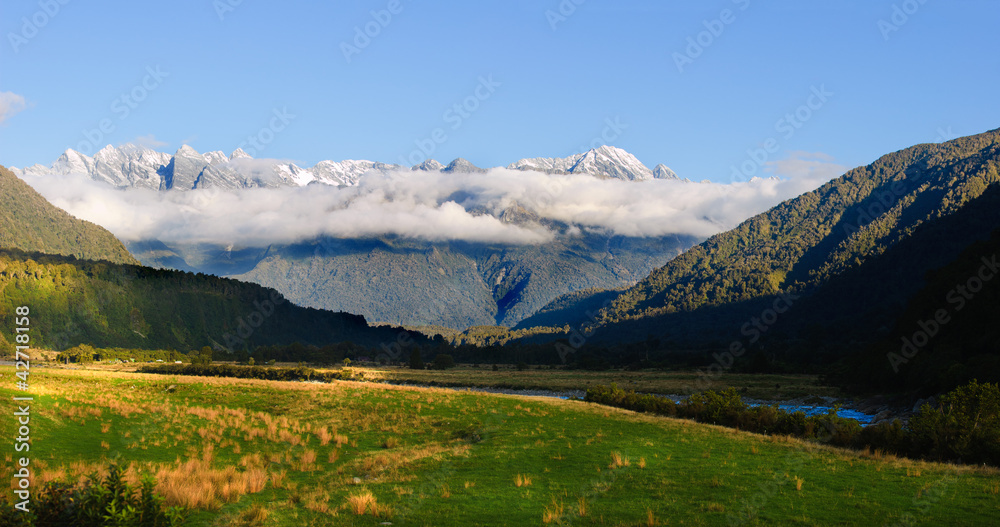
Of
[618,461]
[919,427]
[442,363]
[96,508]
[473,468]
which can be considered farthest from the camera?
[442,363]

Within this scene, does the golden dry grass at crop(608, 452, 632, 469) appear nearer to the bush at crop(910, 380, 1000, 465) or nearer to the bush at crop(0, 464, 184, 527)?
the bush at crop(910, 380, 1000, 465)

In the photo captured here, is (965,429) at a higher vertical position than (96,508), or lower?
lower

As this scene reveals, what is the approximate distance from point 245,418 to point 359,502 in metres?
21.4

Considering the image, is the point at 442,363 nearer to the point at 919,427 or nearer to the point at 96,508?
the point at 919,427

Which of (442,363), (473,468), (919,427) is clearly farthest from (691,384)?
(473,468)

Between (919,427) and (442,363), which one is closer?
(919,427)

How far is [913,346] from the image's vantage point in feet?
275

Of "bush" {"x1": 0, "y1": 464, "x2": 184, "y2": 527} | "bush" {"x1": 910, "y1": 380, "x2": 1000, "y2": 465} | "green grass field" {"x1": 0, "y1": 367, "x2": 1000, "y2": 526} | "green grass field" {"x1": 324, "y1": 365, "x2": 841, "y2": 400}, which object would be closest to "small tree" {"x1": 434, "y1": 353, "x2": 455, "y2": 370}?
"green grass field" {"x1": 324, "y1": 365, "x2": 841, "y2": 400}

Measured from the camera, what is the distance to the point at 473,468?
23.9 metres

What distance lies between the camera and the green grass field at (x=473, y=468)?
16797 mm

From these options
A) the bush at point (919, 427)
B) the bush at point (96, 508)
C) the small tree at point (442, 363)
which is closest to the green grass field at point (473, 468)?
the bush at point (96, 508)

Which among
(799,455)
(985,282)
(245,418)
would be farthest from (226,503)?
(985,282)

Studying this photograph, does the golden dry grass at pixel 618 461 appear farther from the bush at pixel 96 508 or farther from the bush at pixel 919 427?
the bush at pixel 96 508

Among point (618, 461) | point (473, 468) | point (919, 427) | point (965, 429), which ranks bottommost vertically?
point (473, 468)
